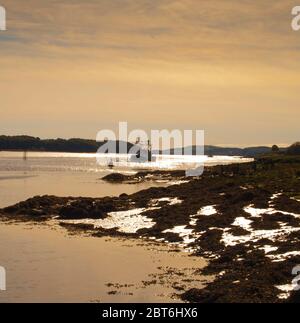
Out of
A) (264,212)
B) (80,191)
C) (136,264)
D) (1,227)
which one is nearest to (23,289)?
(136,264)

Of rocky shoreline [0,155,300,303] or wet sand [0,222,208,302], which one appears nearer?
rocky shoreline [0,155,300,303]

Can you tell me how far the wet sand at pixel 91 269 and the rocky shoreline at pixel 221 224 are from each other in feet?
4.51

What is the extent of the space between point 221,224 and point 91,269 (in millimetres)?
11210

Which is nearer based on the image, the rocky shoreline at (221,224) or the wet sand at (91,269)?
the rocky shoreline at (221,224)

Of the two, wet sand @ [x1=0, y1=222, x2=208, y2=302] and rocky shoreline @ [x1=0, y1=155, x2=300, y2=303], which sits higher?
rocky shoreline @ [x1=0, y1=155, x2=300, y2=303]

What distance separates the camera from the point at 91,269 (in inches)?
949

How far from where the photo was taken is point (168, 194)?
52.7 m

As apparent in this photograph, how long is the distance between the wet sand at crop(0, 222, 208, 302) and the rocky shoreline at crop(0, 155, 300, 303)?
1374mm

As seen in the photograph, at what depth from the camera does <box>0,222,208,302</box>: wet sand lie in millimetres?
19906

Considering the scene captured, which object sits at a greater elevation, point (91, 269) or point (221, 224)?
point (221, 224)

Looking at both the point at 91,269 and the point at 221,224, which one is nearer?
the point at 91,269

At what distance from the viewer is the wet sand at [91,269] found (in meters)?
19.9

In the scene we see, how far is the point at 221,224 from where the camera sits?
3284cm
